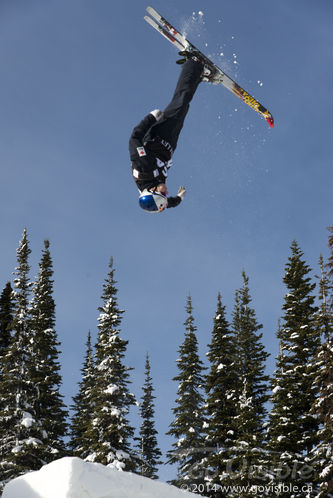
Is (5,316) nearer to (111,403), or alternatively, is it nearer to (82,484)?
(111,403)

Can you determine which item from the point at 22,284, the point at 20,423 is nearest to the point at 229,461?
the point at 20,423

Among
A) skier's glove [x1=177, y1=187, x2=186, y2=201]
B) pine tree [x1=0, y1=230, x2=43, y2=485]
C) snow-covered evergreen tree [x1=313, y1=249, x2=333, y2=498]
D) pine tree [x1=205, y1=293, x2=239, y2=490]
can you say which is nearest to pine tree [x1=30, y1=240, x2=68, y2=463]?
pine tree [x1=0, y1=230, x2=43, y2=485]

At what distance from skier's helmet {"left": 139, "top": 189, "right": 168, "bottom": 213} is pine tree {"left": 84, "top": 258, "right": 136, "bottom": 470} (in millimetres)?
19221

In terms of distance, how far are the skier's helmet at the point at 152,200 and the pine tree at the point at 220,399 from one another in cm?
2146

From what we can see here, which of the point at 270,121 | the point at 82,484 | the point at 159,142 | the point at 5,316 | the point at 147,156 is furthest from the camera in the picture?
the point at 5,316

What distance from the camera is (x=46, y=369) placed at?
33.0 metres

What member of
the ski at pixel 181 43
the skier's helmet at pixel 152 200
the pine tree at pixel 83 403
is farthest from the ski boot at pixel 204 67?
the pine tree at pixel 83 403

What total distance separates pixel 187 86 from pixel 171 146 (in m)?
1.44

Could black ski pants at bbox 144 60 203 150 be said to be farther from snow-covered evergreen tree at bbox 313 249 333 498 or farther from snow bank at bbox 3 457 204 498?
snow-covered evergreen tree at bbox 313 249 333 498

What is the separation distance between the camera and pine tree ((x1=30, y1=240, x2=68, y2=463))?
1206 inches

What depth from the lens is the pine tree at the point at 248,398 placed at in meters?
26.0

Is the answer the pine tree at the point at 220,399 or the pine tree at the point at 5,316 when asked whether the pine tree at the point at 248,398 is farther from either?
the pine tree at the point at 5,316

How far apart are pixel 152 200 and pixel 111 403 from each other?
20695 millimetres

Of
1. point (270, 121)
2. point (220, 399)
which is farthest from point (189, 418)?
point (270, 121)
